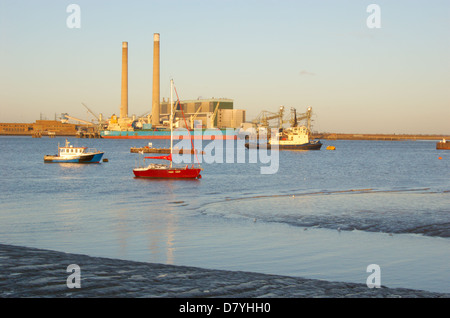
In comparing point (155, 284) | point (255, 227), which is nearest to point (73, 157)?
point (255, 227)

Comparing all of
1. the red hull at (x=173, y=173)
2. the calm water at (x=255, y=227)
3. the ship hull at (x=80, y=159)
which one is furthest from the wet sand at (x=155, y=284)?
the ship hull at (x=80, y=159)

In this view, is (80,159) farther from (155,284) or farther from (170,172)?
(155,284)

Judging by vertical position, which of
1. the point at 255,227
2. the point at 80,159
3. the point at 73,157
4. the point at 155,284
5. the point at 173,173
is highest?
the point at 73,157

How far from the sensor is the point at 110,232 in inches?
732

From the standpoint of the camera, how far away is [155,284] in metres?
9.00

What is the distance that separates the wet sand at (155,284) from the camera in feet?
27.1

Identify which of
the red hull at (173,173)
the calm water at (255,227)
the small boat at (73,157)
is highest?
the small boat at (73,157)

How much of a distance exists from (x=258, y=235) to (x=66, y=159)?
53.6 meters

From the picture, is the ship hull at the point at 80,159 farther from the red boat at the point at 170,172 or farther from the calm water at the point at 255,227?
the calm water at the point at 255,227

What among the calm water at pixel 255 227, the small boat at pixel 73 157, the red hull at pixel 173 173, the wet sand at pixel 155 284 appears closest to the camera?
the wet sand at pixel 155 284

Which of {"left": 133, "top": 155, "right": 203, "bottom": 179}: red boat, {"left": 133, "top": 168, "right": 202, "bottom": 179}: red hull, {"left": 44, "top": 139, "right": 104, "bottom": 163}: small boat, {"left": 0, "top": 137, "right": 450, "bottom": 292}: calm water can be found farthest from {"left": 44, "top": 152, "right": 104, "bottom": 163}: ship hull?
{"left": 0, "top": 137, "right": 450, "bottom": 292}: calm water

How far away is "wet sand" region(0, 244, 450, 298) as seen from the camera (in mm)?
8273

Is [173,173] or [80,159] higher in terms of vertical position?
[80,159]
